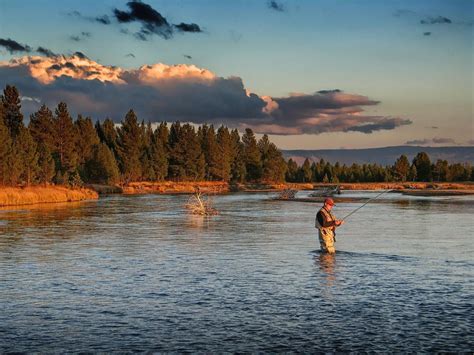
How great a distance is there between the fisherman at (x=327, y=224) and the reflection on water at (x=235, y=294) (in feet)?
2.44

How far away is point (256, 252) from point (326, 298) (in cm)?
1016

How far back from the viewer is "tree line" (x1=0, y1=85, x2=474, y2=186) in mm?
94831

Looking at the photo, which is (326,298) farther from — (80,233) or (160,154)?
(160,154)

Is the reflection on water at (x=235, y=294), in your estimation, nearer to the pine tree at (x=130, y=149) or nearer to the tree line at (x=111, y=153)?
the tree line at (x=111, y=153)

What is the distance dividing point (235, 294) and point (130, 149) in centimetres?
14095

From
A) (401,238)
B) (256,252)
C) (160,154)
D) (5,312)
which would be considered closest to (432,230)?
(401,238)

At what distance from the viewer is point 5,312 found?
14016 mm

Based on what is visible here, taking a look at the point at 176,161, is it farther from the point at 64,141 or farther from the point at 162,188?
the point at 64,141

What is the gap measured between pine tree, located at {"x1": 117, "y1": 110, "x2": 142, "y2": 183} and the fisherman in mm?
126661

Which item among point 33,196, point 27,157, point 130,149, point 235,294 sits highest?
point 130,149

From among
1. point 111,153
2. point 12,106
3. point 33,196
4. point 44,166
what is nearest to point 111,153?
point 111,153

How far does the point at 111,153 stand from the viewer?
454 ft

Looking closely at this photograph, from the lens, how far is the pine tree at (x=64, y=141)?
12512cm

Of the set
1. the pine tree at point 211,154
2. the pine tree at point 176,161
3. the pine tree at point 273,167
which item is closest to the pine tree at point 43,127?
the pine tree at point 176,161
